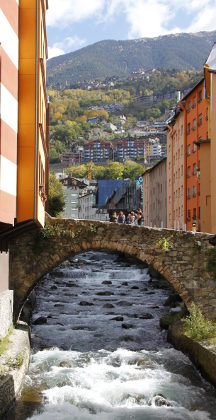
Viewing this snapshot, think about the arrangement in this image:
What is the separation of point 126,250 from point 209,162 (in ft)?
52.3

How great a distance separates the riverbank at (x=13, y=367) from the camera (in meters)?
14.6

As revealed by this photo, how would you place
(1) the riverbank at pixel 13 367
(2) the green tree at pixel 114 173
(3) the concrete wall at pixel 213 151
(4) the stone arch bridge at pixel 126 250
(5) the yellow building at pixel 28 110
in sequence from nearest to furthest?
(1) the riverbank at pixel 13 367
(5) the yellow building at pixel 28 110
(4) the stone arch bridge at pixel 126 250
(3) the concrete wall at pixel 213 151
(2) the green tree at pixel 114 173

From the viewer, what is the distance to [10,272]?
71.5ft

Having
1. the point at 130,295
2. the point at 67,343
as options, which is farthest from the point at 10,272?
the point at 130,295

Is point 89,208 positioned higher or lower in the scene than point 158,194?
higher

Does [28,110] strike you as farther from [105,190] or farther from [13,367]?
[105,190]

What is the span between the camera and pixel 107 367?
768 inches

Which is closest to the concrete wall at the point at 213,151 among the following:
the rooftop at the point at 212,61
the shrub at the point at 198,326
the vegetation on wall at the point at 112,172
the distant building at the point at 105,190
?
the rooftop at the point at 212,61

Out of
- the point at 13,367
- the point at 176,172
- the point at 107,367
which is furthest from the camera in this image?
the point at 176,172

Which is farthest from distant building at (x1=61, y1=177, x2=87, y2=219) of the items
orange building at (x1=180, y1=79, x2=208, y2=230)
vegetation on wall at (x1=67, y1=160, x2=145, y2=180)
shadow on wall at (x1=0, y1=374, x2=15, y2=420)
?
shadow on wall at (x1=0, y1=374, x2=15, y2=420)

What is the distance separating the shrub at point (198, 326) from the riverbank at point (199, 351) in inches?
9.6

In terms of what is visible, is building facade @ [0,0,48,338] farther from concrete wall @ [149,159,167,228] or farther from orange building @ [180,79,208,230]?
concrete wall @ [149,159,167,228]

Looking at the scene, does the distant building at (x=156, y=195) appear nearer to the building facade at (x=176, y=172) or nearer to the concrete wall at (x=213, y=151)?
the building facade at (x=176, y=172)

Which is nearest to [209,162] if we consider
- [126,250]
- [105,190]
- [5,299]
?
[126,250]
